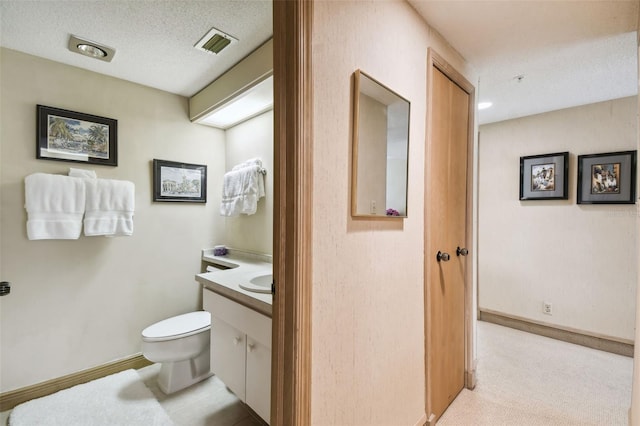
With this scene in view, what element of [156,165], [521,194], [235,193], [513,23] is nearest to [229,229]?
[235,193]

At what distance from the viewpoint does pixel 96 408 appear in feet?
5.81

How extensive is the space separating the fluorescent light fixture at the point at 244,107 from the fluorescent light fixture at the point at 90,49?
2.40 feet

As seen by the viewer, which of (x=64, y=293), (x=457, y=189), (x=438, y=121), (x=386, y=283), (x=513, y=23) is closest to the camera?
(x=386, y=283)

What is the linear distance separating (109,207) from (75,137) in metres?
0.56

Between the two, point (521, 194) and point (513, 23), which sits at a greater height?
point (513, 23)

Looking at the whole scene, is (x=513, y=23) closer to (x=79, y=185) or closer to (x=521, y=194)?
(x=521, y=194)

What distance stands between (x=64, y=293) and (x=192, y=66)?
6.18ft

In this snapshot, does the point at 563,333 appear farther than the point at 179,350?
Yes

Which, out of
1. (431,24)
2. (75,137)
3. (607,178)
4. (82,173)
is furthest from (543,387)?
(75,137)

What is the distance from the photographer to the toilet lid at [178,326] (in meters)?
1.87

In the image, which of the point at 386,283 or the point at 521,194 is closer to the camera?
the point at 386,283

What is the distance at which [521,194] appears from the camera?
296 cm

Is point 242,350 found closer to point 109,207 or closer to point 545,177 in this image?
point 109,207

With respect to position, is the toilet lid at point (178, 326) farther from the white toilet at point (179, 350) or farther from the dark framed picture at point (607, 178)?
the dark framed picture at point (607, 178)
